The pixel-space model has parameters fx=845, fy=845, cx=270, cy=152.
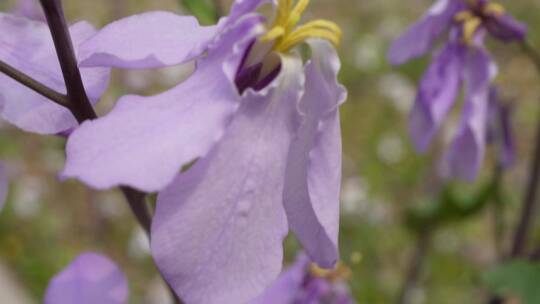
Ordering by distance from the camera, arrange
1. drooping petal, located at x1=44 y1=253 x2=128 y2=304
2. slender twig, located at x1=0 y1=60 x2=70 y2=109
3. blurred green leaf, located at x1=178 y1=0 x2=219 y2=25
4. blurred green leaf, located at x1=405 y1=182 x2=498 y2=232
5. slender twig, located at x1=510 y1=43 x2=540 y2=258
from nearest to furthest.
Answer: slender twig, located at x1=0 y1=60 x2=70 y2=109 < drooping petal, located at x1=44 y1=253 x2=128 y2=304 < blurred green leaf, located at x1=178 y1=0 x2=219 y2=25 < slender twig, located at x1=510 y1=43 x2=540 y2=258 < blurred green leaf, located at x1=405 y1=182 x2=498 y2=232

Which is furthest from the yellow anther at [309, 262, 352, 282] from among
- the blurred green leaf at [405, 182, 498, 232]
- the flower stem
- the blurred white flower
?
the blurred white flower

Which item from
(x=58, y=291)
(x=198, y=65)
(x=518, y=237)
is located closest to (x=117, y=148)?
(x=198, y=65)

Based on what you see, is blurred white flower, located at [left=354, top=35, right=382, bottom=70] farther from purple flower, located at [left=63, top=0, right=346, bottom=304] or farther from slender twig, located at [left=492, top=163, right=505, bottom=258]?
purple flower, located at [left=63, top=0, right=346, bottom=304]

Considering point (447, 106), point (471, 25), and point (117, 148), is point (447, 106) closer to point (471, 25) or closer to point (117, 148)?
point (471, 25)

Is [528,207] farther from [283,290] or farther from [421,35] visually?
[283,290]

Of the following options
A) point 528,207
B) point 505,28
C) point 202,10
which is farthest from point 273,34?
point 528,207

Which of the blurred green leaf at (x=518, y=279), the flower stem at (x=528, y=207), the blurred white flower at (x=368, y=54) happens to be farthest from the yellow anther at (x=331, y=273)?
the blurred white flower at (x=368, y=54)
